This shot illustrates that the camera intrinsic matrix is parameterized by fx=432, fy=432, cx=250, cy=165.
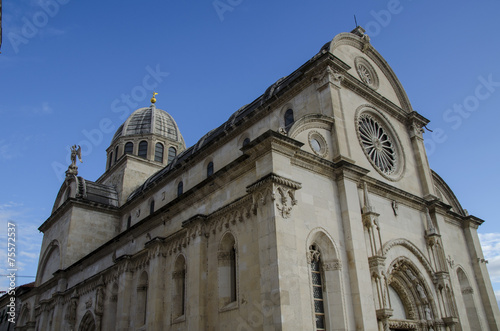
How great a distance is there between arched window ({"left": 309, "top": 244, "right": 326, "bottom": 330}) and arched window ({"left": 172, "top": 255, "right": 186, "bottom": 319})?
6560 mm

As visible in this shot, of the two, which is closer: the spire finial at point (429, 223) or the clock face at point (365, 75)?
the spire finial at point (429, 223)

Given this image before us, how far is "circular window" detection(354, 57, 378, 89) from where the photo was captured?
24.2m

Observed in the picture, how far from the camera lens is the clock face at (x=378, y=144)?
22.0 metres

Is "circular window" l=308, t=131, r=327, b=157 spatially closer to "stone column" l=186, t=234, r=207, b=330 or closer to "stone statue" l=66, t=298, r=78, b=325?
"stone column" l=186, t=234, r=207, b=330

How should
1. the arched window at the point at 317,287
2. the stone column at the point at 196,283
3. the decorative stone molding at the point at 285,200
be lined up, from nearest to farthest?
1. the decorative stone molding at the point at 285,200
2. the arched window at the point at 317,287
3. the stone column at the point at 196,283

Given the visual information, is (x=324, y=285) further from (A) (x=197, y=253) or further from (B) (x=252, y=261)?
(A) (x=197, y=253)

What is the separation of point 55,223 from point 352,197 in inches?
1056

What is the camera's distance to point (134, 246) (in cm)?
2489

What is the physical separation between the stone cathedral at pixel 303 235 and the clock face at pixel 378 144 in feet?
0.33

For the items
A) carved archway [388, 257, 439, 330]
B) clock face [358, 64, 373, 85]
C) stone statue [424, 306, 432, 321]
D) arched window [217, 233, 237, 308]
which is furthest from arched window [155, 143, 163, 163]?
stone statue [424, 306, 432, 321]

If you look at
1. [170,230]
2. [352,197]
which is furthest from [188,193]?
[352,197]

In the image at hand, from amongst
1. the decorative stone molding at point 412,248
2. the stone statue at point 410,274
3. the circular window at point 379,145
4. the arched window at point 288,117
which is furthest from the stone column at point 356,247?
the arched window at point 288,117

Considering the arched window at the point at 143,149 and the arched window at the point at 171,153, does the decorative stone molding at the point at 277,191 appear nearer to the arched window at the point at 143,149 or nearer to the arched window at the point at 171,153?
the arched window at the point at 143,149

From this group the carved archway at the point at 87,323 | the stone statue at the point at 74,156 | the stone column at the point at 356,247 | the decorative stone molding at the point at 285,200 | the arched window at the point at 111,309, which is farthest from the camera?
the stone statue at the point at 74,156
